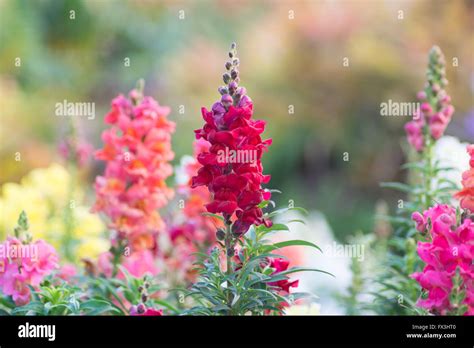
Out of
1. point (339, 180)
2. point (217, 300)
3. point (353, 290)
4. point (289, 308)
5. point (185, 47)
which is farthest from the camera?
point (185, 47)

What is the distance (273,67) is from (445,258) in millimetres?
5028

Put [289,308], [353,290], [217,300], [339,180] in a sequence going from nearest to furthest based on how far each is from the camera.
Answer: [217,300] < [289,308] < [353,290] < [339,180]

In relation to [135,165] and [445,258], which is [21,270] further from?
[445,258]

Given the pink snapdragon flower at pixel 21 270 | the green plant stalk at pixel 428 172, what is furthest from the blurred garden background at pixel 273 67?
the pink snapdragon flower at pixel 21 270

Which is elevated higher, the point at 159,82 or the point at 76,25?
the point at 76,25

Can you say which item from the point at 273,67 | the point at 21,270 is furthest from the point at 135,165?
the point at 273,67

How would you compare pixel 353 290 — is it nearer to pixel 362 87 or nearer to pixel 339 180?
pixel 339 180

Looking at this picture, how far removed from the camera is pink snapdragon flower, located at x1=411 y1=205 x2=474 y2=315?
1683mm

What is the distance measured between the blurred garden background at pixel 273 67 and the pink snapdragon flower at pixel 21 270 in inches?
158

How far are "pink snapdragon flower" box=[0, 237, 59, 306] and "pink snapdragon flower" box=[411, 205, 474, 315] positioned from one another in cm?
91

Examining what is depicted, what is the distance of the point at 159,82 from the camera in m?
6.53
